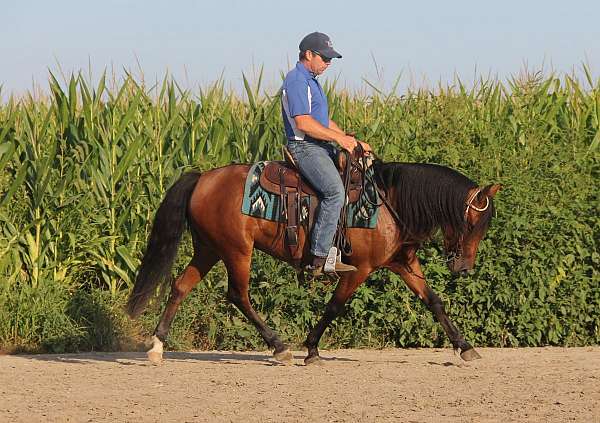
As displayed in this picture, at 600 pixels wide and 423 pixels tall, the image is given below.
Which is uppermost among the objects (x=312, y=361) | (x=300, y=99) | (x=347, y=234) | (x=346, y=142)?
(x=300, y=99)

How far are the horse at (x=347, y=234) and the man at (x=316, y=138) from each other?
27 centimetres

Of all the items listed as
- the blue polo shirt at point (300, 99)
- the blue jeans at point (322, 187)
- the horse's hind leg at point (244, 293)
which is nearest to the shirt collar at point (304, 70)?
the blue polo shirt at point (300, 99)

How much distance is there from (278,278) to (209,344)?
102 centimetres

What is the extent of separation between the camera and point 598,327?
38.4 feet

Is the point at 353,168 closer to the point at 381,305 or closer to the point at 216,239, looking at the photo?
the point at 216,239

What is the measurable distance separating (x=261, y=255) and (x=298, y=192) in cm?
196

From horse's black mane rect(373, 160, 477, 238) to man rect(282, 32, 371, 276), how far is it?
443 millimetres

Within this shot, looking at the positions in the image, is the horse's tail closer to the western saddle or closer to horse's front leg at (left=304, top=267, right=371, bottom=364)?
the western saddle

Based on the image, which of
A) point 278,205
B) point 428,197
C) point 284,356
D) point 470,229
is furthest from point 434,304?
point 278,205

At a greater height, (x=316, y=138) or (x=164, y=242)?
(x=316, y=138)

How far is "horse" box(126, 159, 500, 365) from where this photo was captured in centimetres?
962

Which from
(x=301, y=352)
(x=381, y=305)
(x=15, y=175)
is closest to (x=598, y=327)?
(x=381, y=305)

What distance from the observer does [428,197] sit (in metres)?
9.64

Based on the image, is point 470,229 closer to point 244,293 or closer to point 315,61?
point 315,61
